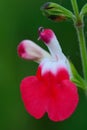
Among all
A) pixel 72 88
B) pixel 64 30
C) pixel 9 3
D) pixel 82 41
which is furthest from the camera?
pixel 9 3

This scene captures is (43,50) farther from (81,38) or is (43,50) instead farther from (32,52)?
(81,38)

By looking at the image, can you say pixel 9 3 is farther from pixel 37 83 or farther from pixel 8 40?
pixel 37 83

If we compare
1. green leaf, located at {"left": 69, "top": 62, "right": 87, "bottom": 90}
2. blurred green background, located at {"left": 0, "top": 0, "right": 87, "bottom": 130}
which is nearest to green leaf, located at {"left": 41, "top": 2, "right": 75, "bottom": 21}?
green leaf, located at {"left": 69, "top": 62, "right": 87, "bottom": 90}

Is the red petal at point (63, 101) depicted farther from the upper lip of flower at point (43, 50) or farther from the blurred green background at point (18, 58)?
the blurred green background at point (18, 58)

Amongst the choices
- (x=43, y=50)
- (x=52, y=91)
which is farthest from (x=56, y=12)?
(x=52, y=91)

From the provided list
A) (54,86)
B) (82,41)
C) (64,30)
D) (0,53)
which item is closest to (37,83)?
(54,86)

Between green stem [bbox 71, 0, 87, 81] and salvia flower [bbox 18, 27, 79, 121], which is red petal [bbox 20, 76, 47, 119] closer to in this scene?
salvia flower [bbox 18, 27, 79, 121]

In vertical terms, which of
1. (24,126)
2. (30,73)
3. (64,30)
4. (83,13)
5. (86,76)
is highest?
(83,13)
